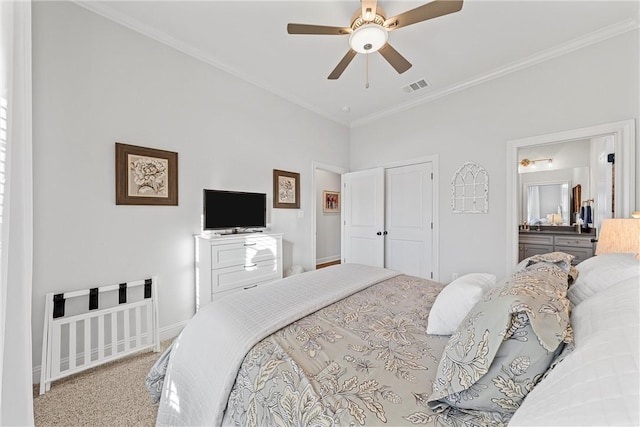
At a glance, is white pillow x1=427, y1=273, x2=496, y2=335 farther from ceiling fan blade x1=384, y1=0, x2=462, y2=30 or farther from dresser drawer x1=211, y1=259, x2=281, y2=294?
dresser drawer x1=211, y1=259, x2=281, y2=294

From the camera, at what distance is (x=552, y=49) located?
2.69m

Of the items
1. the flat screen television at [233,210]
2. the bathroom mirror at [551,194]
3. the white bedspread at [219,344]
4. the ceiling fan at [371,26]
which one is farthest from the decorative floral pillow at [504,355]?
the bathroom mirror at [551,194]

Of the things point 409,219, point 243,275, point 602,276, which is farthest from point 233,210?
point 602,276

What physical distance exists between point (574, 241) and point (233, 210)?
191 inches

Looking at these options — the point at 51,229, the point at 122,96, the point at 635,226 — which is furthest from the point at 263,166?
the point at 635,226

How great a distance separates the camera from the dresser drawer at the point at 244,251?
8.66 feet

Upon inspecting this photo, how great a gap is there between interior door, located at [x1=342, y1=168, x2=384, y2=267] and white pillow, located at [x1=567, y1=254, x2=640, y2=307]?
2923 millimetres

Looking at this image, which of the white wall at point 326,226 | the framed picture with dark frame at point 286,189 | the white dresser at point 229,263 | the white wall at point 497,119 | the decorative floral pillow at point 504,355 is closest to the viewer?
the decorative floral pillow at point 504,355

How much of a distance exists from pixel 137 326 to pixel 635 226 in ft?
12.1

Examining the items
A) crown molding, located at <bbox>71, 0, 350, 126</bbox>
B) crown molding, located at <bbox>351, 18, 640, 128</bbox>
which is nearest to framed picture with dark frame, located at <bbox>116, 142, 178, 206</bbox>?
crown molding, located at <bbox>71, 0, 350, 126</bbox>

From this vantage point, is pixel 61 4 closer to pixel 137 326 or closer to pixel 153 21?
pixel 153 21

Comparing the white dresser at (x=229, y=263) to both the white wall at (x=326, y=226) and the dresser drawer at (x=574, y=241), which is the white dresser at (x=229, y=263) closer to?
the white wall at (x=326, y=226)

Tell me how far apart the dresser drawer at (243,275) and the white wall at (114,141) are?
351 millimetres

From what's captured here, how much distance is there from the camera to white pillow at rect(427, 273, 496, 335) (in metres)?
1.13
